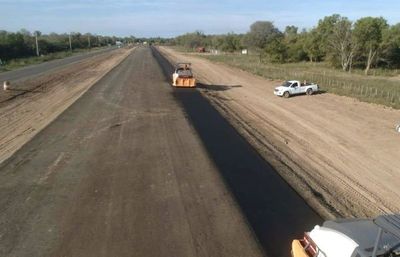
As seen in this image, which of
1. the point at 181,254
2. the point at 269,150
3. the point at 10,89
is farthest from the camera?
the point at 10,89

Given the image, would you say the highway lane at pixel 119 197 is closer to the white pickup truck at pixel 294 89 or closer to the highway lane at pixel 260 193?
the highway lane at pixel 260 193

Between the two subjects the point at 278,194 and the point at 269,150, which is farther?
the point at 269,150

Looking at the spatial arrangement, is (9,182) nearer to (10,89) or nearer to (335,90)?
(10,89)

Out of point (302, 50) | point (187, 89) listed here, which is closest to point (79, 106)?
point (187, 89)

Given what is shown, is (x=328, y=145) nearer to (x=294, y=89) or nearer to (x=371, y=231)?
(x=371, y=231)

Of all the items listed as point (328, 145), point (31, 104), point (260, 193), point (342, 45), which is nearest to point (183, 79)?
point (31, 104)

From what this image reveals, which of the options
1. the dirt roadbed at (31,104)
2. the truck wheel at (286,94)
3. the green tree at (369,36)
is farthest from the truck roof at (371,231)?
the green tree at (369,36)

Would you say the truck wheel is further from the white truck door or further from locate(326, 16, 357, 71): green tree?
locate(326, 16, 357, 71): green tree
